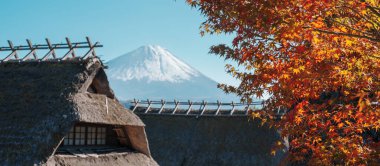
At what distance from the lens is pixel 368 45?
8031 millimetres

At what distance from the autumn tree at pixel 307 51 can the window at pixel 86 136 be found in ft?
19.8

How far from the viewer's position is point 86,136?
45.0ft

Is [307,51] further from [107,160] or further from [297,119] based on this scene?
[107,160]

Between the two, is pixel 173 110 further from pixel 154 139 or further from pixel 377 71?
pixel 377 71

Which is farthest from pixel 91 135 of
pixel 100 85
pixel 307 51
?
pixel 307 51

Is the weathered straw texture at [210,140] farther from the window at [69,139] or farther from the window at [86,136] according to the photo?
the window at [69,139]

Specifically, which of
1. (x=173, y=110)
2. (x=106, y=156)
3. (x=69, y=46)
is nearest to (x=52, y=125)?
(x=106, y=156)

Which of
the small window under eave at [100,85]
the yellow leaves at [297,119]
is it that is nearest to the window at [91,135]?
the small window under eave at [100,85]

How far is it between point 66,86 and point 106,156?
8.56 feet

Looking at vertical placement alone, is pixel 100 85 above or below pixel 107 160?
above

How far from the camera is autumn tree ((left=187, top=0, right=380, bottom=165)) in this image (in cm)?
727

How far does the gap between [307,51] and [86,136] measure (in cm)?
831

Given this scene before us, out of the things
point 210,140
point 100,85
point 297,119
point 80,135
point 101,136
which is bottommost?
point 80,135

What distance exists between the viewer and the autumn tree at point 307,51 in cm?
727
